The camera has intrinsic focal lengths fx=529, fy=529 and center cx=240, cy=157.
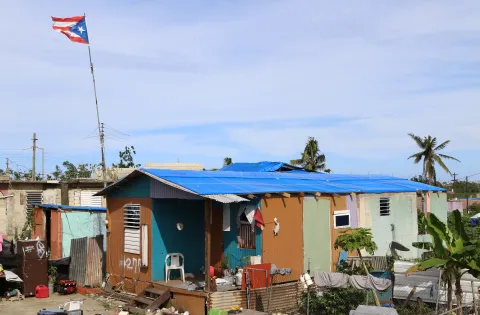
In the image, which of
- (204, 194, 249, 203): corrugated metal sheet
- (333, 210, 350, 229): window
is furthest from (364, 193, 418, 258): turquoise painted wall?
(204, 194, 249, 203): corrugated metal sheet

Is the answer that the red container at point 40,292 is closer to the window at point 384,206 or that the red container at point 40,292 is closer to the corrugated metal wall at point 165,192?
the corrugated metal wall at point 165,192

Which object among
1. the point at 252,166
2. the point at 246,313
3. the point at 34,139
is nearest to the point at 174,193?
the point at 246,313

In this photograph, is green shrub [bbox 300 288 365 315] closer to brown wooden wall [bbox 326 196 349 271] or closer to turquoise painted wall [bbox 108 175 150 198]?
brown wooden wall [bbox 326 196 349 271]

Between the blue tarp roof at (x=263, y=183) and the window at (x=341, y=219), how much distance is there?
0.76 m

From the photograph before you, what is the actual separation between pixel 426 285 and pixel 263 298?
4.62 metres

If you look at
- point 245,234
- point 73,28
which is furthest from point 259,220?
point 73,28

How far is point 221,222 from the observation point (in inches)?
728

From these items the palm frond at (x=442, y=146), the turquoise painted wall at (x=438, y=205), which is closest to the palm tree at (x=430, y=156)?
the palm frond at (x=442, y=146)

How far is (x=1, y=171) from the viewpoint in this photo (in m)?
58.9

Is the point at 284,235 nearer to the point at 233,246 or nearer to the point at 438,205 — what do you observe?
the point at 233,246

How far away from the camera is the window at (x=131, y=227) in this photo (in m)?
18.4

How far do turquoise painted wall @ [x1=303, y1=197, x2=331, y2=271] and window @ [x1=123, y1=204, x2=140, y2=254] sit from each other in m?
5.77

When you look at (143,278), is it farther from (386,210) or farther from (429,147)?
(429,147)

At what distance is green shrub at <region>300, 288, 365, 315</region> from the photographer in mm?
14414
